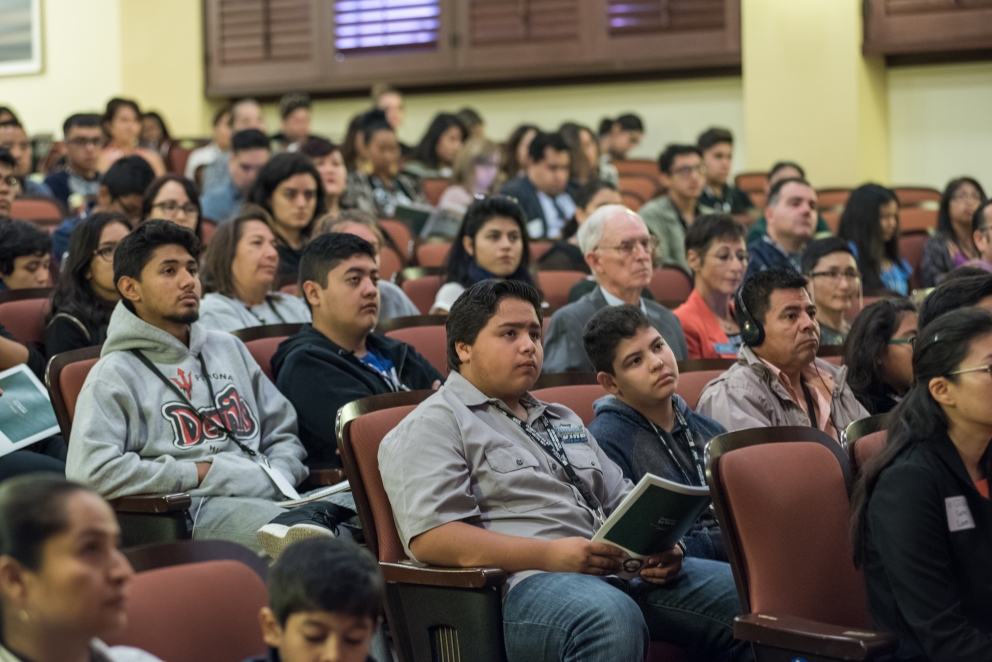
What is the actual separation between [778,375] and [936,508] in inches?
40.0

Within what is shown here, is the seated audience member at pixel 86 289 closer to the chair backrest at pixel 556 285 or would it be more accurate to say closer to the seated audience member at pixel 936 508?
the chair backrest at pixel 556 285

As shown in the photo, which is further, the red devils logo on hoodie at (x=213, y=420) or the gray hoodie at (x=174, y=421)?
the red devils logo on hoodie at (x=213, y=420)

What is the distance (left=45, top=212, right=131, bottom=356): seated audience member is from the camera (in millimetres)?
3445

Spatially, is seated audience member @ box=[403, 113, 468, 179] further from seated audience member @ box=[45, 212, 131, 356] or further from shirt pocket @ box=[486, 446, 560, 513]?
shirt pocket @ box=[486, 446, 560, 513]

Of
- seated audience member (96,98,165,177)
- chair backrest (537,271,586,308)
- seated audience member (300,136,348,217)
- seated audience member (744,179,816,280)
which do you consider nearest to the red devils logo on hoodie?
chair backrest (537,271,586,308)

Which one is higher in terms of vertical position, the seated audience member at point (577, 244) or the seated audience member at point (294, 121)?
the seated audience member at point (294, 121)

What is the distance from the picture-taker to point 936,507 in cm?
205

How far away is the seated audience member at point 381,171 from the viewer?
6555 millimetres

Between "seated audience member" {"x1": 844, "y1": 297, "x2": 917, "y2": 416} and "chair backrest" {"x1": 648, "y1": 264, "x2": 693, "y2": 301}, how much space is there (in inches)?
69.1

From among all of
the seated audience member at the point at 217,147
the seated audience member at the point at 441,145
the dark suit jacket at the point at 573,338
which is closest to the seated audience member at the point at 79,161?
the seated audience member at the point at 217,147

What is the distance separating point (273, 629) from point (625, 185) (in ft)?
21.4

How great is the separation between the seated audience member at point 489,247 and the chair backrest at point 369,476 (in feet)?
5.60

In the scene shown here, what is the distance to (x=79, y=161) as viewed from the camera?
22.2ft

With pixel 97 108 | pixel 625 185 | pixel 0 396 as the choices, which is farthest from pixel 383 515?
pixel 97 108
